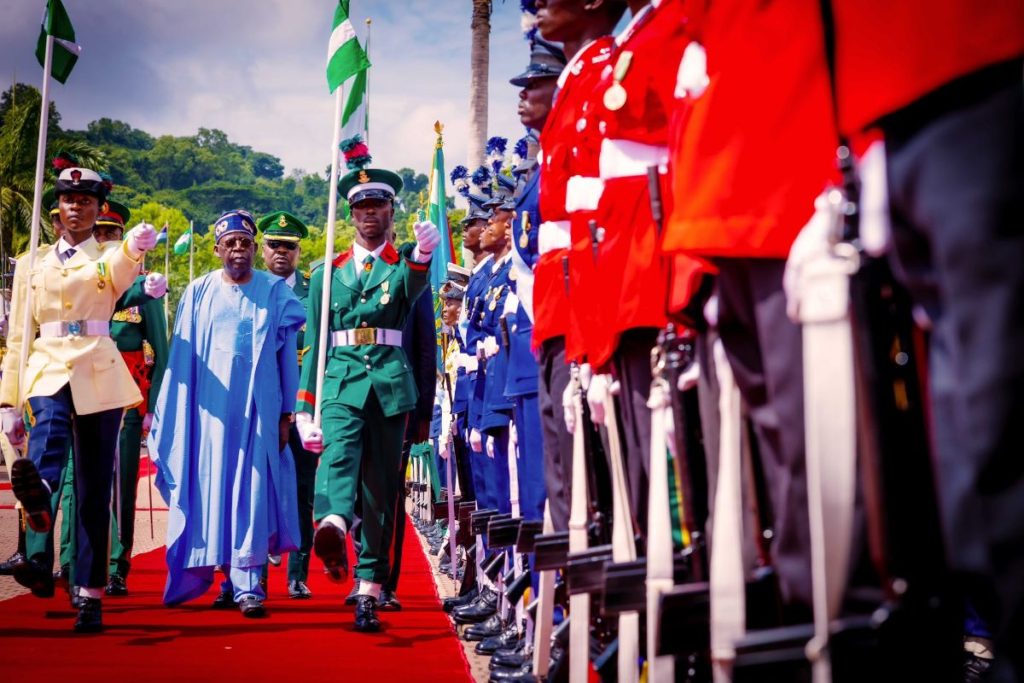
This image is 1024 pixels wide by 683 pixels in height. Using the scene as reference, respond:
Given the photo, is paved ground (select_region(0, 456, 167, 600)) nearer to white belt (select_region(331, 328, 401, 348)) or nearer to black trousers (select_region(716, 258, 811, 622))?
white belt (select_region(331, 328, 401, 348))

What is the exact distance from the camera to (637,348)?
129 inches

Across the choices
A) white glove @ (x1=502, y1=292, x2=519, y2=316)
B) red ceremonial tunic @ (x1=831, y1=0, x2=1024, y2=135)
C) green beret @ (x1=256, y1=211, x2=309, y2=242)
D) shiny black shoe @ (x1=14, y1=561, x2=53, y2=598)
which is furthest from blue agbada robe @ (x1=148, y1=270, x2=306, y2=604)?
red ceremonial tunic @ (x1=831, y1=0, x2=1024, y2=135)

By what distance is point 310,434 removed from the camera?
6.38m

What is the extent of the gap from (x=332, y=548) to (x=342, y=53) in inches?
109

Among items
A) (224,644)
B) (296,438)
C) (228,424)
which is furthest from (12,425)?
(296,438)

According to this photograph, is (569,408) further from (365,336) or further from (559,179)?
(365,336)

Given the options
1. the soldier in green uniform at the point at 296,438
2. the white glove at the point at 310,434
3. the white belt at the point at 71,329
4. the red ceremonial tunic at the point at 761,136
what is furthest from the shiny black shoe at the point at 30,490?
the red ceremonial tunic at the point at 761,136

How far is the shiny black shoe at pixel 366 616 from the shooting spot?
6082 millimetres

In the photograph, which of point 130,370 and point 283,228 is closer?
point 130,370

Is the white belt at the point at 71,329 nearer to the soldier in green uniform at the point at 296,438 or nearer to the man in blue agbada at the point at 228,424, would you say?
the man in blue agbada at the point at 228,424

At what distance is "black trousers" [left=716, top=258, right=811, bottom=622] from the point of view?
209 cm

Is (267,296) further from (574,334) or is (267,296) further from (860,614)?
(860,614)

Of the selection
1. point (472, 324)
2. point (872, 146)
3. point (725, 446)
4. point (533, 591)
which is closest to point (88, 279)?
point (472, 324)

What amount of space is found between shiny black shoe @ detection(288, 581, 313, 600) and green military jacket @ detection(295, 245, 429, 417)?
1616 millimetres
